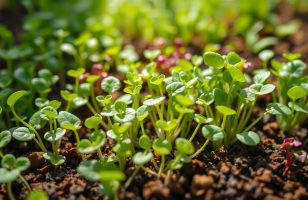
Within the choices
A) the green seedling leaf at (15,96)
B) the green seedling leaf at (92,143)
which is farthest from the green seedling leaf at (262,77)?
the green seedling leaf at (15,96)

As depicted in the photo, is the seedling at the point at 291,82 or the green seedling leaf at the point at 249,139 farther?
the seedling at the point at 291,82

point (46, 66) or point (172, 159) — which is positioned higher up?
point (46, 66)

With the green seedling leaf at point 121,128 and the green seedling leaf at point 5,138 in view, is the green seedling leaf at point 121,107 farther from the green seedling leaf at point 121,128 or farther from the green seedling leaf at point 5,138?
the green seedling leaf at point 5,138

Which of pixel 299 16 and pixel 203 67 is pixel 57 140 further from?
pixel 299 16

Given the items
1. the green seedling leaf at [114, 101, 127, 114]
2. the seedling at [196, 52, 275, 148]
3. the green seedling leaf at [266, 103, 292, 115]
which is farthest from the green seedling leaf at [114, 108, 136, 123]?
the green seedling leaf at [266, 103, 292, 115]

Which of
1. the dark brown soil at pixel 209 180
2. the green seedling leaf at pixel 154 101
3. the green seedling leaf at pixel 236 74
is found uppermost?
the green seedling leaf at pixel 236 74

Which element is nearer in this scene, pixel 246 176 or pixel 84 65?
pixel 246 176

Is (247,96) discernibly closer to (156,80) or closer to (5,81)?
(156,80)

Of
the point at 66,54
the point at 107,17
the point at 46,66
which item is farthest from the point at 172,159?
the point at 107,17
